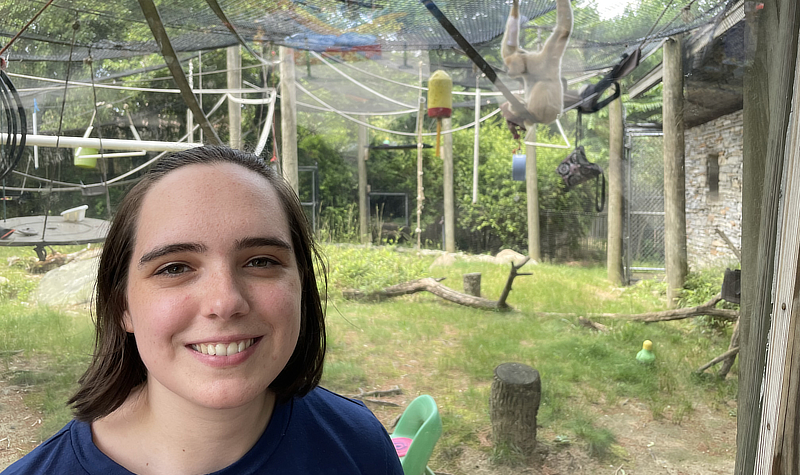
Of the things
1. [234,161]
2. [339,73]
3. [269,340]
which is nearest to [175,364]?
[269,340]

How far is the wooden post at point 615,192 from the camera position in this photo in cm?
451

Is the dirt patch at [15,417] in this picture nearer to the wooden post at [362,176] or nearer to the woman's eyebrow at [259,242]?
the woman's eyebrow at [259,242]

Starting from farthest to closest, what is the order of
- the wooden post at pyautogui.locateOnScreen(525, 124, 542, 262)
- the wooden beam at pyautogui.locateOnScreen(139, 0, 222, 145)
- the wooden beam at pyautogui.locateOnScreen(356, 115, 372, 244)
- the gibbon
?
the wooden beam at pyautogui.locateOnScreen(356, 115, 372, 244)
the wooden post at pyautogui.locateOnScreen(525, 124, 542, 262)
the gibbon
the wooden beam at pyautogui.locateOnScreen(139, 0, 222, 145)

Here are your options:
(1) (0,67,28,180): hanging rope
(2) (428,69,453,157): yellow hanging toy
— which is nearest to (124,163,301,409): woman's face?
(1) (0,67,28,180): hanging rope

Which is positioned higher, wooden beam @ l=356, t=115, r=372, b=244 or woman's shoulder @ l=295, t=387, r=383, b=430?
wooden beam @ l=356, t=115, r=372, b=244

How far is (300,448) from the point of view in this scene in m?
0.68

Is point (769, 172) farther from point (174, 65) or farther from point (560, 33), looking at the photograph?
point (560, 33)

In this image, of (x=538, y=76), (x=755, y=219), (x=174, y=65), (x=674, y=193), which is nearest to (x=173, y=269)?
(x=755, y=219)

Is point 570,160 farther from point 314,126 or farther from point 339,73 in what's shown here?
point 314,126

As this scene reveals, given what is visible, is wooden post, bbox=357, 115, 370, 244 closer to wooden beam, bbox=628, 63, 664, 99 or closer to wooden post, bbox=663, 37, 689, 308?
wooden beam, bbox=628, 63, 664, 99

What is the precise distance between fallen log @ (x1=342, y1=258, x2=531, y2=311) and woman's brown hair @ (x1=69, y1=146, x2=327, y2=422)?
3.57 meters

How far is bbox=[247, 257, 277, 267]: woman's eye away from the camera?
1.99ft

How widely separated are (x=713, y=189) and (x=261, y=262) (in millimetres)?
5010

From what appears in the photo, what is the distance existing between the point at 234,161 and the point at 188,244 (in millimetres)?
150
